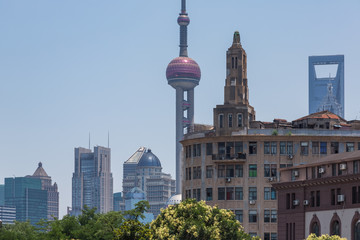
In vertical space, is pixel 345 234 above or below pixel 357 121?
below

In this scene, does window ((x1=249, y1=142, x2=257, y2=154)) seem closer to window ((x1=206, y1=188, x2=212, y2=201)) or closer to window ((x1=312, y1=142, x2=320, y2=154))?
window ((x1=206, y1=188, x2=212, y2=201))

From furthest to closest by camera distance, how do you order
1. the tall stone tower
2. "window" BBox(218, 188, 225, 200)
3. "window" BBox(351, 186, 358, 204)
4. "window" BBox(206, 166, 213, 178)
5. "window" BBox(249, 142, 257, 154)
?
the tall stone tower
"window" BBox(206, 166, 213, 178)
"window" BBox(249, 142, 257, 154)
"window" BBox(218, 188, 225, 200)
"window" BBox(351, 186, 358, 204)

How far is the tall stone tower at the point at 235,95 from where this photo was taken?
173 meters

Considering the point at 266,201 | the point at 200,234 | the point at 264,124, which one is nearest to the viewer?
the point at 200,234

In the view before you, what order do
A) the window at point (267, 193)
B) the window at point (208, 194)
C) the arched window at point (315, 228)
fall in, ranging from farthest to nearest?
the window at point (208, 194)
the window at point (267, 193)
the arched window at point (315, 228)

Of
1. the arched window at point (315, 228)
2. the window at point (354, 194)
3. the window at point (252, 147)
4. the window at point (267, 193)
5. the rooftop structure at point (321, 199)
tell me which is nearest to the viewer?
the window at point (354, 194)

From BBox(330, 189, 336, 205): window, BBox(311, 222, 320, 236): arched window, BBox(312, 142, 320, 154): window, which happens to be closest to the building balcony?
BBox(312, 142, 320, 154): window

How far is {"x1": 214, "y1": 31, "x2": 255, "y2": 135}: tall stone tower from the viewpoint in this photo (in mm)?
173250

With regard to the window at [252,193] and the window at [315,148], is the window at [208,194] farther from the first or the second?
the window at [315,148]

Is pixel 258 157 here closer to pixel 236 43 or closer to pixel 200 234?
pixel 236 43

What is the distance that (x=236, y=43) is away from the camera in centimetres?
18688

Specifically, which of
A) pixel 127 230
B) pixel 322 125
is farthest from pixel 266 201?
pixel 127 230

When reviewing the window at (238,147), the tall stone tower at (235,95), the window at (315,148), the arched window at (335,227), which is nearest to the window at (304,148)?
the window at (315,148)

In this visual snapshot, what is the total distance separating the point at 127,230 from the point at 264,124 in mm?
96123
